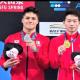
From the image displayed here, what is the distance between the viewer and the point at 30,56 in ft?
8.19

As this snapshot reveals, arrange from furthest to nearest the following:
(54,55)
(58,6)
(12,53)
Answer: (58,6) < (54,55) < (12,53)

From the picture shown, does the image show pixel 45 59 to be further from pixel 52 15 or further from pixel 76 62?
pixel 52 15

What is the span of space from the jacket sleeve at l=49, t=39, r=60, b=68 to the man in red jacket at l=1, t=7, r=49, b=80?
1.3 inches

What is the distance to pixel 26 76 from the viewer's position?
8.16ft

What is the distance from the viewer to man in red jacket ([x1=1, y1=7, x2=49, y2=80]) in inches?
96.8

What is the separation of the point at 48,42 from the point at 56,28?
297 mm

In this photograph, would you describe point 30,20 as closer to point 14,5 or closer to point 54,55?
point 54,55

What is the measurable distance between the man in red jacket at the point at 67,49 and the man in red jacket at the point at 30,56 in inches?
3.0

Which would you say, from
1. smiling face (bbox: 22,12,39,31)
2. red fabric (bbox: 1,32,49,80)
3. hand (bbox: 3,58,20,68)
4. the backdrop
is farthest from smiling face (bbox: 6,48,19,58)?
the backdrop

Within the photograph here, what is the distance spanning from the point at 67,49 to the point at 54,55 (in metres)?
0.12

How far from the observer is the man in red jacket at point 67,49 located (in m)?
2.42

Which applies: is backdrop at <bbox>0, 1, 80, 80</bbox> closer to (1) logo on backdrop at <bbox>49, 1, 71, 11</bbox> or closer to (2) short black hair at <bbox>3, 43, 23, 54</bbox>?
(1) logo on backdrop at <bbox>49, 1, 71, 11</bbox>

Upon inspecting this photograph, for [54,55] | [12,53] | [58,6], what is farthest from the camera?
[58,6]

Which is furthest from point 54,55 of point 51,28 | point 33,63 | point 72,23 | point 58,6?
point 58,6
